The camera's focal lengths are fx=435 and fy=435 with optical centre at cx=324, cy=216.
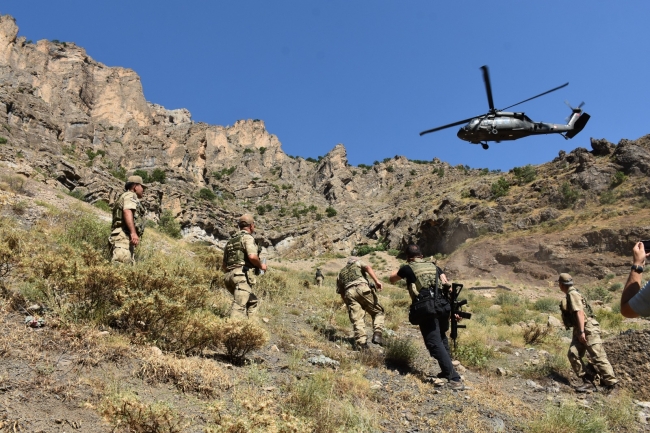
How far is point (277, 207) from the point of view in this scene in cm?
7219

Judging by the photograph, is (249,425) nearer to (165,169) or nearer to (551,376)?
(551,376)

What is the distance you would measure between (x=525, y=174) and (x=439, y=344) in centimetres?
4251

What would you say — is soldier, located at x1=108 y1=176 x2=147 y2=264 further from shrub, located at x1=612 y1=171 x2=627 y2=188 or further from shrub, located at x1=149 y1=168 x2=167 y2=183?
shrub, located at x1=149 y1=168 x2=167 y2=183

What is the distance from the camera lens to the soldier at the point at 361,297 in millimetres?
6780

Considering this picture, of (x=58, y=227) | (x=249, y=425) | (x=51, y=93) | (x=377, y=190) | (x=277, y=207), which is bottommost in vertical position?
(x=249, y=425)

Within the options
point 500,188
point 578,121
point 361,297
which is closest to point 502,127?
point 578,121

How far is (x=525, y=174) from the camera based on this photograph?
43.0 metres

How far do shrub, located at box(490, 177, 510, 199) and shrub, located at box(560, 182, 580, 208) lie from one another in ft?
18.1

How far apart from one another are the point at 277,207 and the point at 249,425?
70054mm

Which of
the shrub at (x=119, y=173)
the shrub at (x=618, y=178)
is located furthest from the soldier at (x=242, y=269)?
the shrub at (x=119, y=173)

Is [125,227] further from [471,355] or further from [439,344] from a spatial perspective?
[471,355]

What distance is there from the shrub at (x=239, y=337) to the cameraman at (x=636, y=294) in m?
3.20

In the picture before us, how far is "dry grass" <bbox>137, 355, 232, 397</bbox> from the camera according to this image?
3.43 metres

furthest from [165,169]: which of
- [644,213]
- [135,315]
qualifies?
[135,315]
